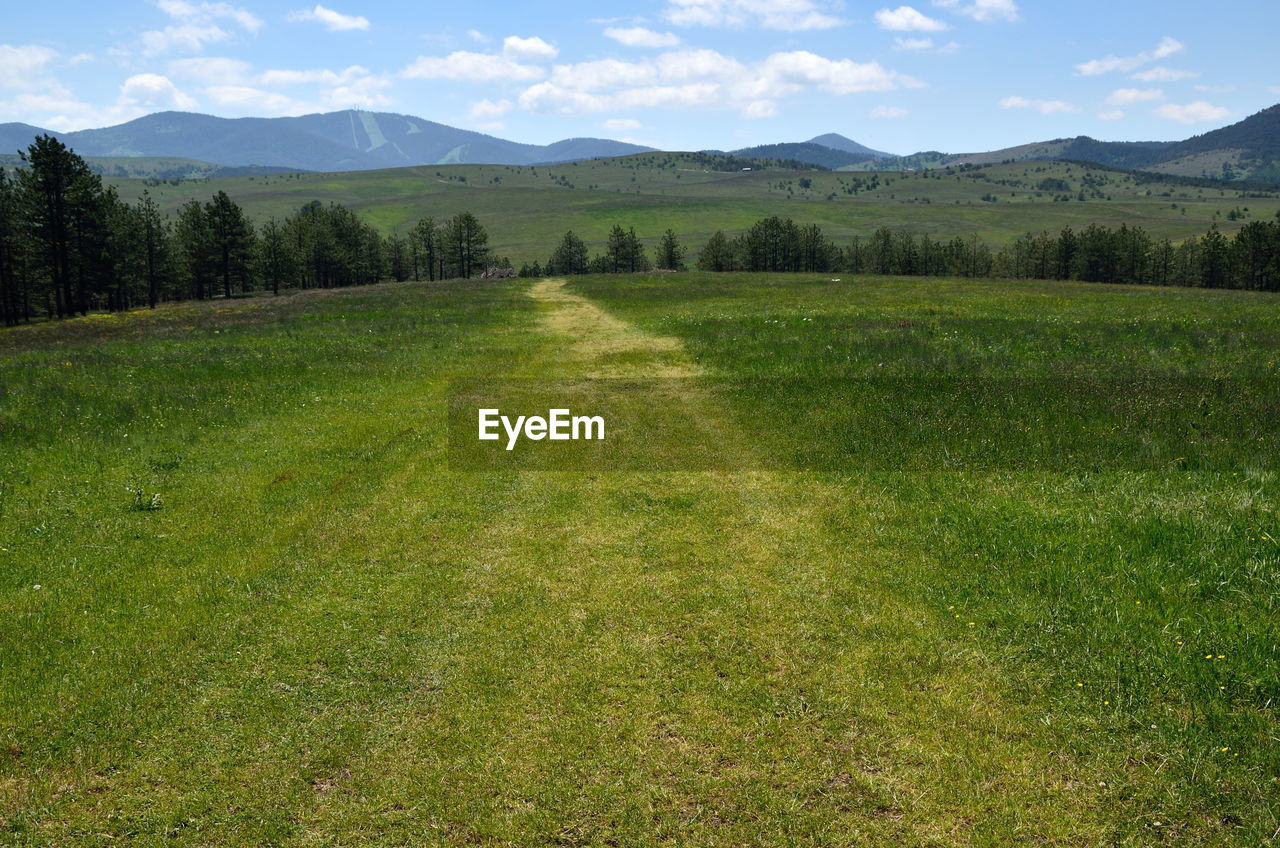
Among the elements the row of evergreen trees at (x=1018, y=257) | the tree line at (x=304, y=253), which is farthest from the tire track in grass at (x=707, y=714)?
the row of evergreen trees at (x=1018, y=257)

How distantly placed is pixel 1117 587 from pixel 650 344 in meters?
24.5

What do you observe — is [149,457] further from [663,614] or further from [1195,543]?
[1195,543]

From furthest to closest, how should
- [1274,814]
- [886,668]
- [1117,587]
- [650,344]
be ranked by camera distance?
1. [650,344]
2. [1117,587]
3. [886,668]
4. [1274,814]

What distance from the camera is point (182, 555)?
10.6 metres

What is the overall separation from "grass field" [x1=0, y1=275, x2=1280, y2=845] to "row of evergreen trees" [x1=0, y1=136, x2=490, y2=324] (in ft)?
238

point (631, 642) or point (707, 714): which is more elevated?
point (631, 642)

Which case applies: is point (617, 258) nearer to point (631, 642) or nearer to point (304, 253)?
point (304, 253)

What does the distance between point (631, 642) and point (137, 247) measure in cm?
10367

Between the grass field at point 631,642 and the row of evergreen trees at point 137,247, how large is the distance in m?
72.5

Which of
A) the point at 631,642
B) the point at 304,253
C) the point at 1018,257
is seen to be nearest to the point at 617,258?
the point at 304,253

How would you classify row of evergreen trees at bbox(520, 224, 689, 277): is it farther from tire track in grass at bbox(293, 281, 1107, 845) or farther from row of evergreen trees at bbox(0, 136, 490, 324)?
tire track in grass at bbox(293, 281, 1107, 845)

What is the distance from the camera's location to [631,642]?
26.6 feet

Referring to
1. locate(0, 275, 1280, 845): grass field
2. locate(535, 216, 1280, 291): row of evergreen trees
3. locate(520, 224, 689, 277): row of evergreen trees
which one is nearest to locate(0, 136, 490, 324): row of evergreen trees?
locate(520, 224, 689, 277): row of evergreen trees

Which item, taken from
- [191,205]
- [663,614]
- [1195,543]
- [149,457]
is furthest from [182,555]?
[191,205]
